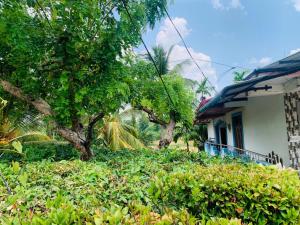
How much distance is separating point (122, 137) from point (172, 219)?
1381 cm

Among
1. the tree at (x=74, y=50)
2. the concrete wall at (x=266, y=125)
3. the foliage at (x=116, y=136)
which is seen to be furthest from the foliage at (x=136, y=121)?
the tree at (x=74, y=50)

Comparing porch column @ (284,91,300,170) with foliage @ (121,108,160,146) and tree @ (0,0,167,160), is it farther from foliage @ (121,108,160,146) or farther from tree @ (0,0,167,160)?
foliage @ (121,108,160,146)

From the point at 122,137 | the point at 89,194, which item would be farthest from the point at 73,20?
the point at 122,137

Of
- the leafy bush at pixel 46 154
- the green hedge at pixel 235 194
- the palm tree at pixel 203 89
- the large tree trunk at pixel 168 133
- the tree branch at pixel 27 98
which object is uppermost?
the palm tree at pixel 203 89

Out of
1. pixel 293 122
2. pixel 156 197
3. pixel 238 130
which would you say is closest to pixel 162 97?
pixel 238 130

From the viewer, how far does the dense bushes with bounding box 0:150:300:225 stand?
6.66ft

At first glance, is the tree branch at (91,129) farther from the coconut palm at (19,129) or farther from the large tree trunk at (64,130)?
the coconut palm at (19,129)

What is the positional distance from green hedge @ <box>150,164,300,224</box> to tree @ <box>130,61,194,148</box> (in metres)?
5.09

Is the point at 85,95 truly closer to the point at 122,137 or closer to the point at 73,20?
the point at 73,20

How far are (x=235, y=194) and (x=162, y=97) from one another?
23.8 feet

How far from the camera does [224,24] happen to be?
1670cm

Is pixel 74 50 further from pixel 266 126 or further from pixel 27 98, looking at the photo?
pixel 266 126

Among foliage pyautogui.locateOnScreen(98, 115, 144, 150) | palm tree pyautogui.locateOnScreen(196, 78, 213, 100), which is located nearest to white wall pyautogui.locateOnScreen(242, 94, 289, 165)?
foliage pyautogui.locateOnScreen(98, 115, 144, 150)

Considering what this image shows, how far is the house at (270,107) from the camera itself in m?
→ 5.43
